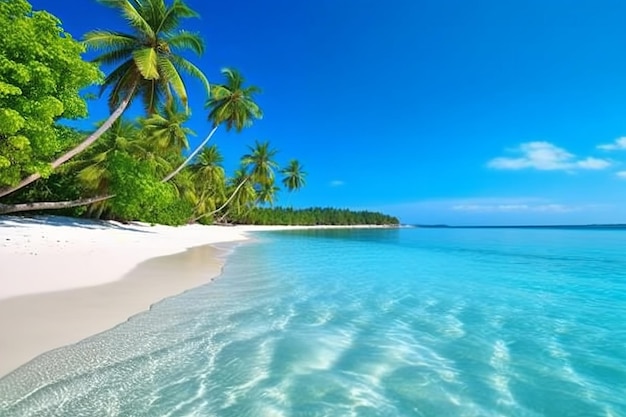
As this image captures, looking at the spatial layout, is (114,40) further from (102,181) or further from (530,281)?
(530,281)

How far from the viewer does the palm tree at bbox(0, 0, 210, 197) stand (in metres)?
16.2

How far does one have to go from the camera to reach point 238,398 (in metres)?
3.19

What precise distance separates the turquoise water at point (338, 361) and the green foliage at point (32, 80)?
8.70 metres

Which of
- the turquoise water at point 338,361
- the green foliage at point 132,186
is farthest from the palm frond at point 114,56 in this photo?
the turquoise water at point 338,361

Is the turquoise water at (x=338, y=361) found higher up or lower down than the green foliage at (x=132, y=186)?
lower down

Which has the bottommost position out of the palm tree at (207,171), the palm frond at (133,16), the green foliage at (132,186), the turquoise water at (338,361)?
the turquoise water at (338,361)

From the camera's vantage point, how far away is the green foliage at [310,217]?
235ft

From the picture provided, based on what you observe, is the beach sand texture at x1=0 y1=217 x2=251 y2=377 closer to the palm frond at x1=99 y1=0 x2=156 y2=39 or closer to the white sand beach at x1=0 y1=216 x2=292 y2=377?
the white sand beach at x1=0 y1=216 x2=292 y2=377

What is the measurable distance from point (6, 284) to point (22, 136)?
7.02 metres

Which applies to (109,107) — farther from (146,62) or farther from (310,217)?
(310,217)

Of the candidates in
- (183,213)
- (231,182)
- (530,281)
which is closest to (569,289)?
(530,281)

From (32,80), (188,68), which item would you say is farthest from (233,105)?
(32,80)

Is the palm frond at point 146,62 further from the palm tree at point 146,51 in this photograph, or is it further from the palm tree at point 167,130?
the palm tree at point 167,130

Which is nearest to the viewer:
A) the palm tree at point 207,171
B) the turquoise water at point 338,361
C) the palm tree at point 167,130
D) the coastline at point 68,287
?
the turquoise water at point 338,361
